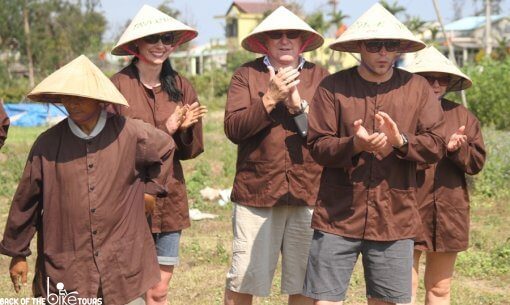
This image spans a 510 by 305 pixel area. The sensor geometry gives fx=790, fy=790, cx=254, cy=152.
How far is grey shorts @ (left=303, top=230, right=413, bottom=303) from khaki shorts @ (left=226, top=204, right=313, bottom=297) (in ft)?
2.31

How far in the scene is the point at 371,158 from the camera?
389 centimetres

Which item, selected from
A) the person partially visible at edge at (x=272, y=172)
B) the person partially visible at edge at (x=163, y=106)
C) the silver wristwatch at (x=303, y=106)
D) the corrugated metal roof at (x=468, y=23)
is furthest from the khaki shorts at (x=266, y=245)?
the corrugated metal roof at (x=468, y=23)

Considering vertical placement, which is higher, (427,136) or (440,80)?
(440,80)

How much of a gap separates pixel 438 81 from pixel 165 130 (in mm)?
1790

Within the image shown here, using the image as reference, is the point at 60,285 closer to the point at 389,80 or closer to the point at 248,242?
the point at 248,242

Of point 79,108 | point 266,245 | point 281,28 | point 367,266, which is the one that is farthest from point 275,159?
point 79,108

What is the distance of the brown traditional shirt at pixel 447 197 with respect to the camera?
189 inches

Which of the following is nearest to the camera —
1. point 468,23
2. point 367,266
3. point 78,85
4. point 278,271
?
point 78,85

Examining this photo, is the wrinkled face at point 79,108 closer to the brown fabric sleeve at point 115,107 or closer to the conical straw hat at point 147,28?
the brown fabric sleeve at point 115,107

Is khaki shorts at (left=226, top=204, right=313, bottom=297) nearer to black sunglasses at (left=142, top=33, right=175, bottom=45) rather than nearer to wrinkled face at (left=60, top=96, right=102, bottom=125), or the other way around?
black sunglasses at (left=142, top=33, right=175, bottom=45)

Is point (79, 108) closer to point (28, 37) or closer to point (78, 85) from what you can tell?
point (78, 85)

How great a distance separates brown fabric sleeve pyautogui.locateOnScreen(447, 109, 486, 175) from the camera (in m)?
4.69

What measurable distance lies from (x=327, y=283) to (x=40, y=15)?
4282 centimetres

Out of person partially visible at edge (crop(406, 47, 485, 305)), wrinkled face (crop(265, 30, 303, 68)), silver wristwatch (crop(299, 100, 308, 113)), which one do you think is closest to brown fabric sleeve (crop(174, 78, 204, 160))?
wrinkled face (crop(265, 30, 303, 68))
